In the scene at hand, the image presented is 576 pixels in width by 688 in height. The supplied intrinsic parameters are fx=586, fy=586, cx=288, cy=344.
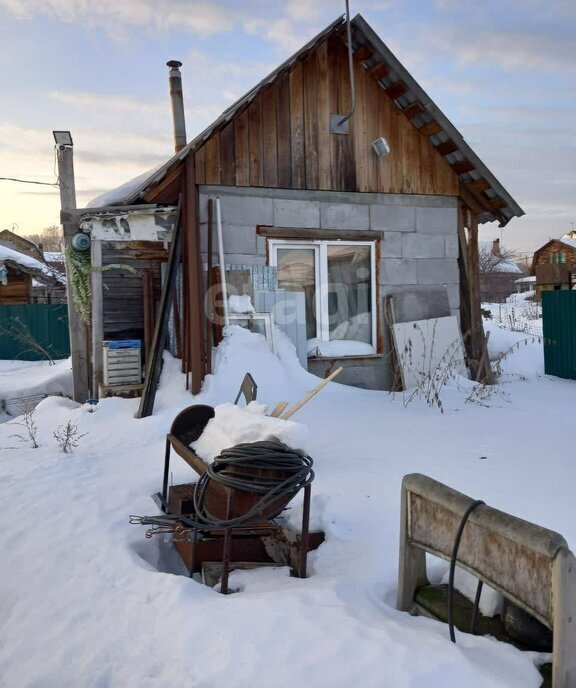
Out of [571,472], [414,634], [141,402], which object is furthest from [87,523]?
[571,472]

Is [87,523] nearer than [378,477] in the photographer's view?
Yes

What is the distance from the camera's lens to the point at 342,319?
29.9 ft

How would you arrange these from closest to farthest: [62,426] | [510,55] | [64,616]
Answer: [64,616], [62,426], [510,55]

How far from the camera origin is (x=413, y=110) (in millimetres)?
9008

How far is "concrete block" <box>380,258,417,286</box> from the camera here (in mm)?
9169

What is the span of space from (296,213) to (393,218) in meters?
1.64

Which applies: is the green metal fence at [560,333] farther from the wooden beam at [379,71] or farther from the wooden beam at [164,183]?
the wooden beam at [164,183]

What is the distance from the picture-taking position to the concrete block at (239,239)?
27.0 feet

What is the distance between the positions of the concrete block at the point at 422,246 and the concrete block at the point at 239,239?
2.53 metres

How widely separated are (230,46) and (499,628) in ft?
28.4

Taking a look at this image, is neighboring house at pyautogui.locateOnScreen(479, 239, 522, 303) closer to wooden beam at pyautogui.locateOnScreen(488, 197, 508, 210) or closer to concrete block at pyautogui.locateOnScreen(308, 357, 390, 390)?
wooden beam at pyautogui.locateOnScreen(488, 197, 508, 210)

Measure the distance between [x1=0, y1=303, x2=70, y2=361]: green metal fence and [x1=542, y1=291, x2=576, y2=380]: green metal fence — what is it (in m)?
15.0

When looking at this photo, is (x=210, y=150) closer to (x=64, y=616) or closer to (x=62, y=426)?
(x=62, y=426)

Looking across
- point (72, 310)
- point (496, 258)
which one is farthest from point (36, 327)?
point (496, 258)
